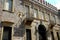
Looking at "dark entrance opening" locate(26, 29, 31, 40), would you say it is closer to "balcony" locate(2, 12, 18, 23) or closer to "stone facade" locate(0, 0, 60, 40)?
"stone facade" locate(0, 0, 60, 40)

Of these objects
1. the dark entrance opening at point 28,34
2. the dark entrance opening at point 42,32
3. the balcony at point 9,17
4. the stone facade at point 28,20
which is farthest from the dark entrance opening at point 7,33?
the dark entrance opening at point 42,32

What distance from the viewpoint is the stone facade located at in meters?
10.7

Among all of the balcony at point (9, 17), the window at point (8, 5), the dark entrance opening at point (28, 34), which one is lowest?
the dark entrance opening at point (28, 34)

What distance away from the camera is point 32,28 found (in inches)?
509

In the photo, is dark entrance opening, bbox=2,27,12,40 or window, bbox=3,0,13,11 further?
window, bbox=3,0,13,11

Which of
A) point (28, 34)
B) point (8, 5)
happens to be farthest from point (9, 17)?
point (28, 34)

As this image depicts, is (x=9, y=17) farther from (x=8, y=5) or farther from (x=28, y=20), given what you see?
(x=28, y=20)

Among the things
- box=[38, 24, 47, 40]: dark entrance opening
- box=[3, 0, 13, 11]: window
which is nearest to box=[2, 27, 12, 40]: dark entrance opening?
box=[3, 0, 13, 11]: window

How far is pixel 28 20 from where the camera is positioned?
12039mm

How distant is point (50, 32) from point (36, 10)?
3616 millimetres

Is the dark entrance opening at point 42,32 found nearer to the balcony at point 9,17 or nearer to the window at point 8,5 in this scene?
the balcony at point 9,17

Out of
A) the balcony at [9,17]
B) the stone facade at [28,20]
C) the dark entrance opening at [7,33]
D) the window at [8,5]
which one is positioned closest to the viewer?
the dark entrance opening at [7,33]

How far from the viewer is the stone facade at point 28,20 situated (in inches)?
421

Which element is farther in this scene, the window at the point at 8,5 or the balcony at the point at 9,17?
the window at the point at 8,5
